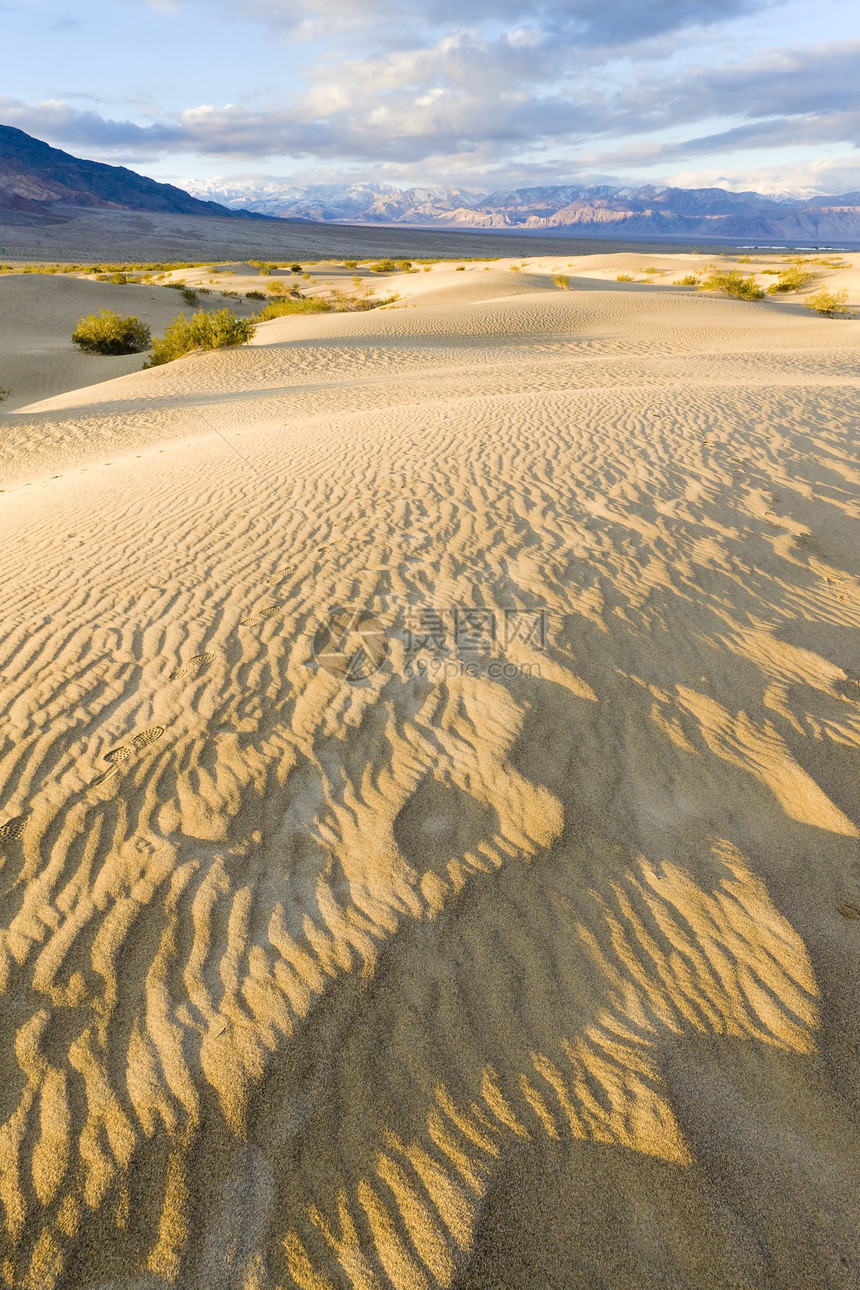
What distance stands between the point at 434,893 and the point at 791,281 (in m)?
36.8

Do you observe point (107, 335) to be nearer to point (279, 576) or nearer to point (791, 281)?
point (279, 576)

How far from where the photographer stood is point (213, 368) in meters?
15.5

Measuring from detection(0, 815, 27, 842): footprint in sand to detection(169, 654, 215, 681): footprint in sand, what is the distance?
113cm

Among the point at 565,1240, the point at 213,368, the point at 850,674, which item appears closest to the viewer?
the point at 565,1240

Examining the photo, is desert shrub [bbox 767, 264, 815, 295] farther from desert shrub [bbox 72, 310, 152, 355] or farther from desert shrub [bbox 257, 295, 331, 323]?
desert shrub [bbox 72, 310, 152, 355]

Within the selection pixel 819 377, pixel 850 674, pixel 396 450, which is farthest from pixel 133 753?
pixel 819 377

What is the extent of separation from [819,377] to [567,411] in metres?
6.44

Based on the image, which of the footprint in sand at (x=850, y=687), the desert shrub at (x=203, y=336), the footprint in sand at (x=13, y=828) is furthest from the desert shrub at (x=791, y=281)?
the footprint in sand at (x=13, y=828)

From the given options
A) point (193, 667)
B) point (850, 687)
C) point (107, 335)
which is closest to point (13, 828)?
point (193, 667)

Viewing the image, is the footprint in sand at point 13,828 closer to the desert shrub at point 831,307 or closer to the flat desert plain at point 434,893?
the flat desert plain at point 434,893

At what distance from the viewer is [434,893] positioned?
282 centimetres

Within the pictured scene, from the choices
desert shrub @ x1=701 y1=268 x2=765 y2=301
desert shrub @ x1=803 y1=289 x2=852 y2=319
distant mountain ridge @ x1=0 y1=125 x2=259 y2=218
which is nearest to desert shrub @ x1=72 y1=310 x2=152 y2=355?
desert shrub @ x1=701 y1=268 x2=765 y2=301

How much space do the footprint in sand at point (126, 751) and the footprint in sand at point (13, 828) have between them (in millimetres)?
314

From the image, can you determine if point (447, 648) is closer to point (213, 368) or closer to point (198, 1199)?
point (198, 1199)
